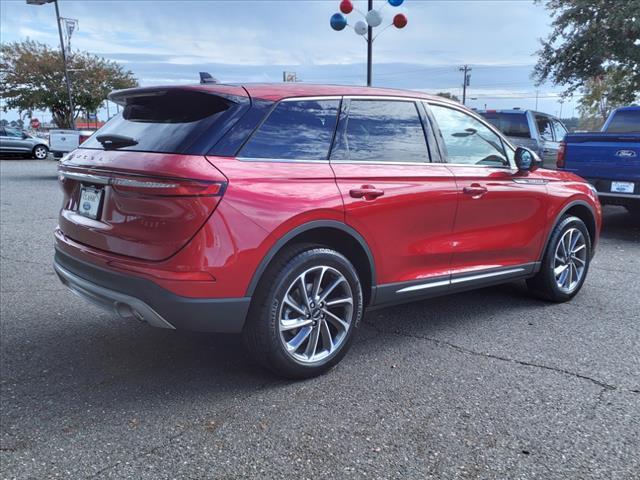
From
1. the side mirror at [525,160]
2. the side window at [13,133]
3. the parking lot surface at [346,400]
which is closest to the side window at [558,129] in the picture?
the parking lot surface at [346,400]

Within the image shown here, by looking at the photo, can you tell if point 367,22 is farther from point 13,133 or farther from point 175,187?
point 13,133

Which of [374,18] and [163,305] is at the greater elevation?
[374,18]

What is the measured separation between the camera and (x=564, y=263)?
207 inches

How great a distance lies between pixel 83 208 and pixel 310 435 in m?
1.91

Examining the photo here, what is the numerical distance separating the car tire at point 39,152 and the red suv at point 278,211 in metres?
26.0

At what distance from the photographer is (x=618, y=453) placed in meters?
2.77

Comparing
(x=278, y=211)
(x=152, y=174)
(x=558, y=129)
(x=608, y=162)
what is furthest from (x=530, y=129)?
(x=152, y=174)

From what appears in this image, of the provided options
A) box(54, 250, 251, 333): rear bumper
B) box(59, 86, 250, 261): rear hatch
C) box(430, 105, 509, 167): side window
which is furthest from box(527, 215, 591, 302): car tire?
box(59, 86, 250, 261): rear hatch

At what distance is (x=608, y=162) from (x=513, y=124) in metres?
4.65

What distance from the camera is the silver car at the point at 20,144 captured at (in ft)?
86.1

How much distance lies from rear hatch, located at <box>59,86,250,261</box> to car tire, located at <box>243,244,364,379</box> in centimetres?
59

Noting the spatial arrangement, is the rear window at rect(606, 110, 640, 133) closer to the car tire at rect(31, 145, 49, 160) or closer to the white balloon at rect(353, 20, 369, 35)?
the white balloon at rect(353, 20, 369, 35)

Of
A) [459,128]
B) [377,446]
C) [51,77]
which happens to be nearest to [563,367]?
[377,446]

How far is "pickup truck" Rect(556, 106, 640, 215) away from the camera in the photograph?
7.95 meters
